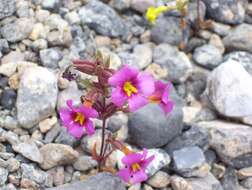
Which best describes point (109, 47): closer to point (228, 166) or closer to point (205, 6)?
point (205, 6)

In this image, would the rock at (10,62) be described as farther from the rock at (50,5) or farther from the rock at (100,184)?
the rock at (100,184)

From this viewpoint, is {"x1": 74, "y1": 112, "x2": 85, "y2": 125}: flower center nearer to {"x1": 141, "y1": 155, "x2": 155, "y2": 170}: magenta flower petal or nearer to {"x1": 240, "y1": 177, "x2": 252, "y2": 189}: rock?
{"x1": 141, "y1": 155, "x2": 155, "y2": 170}: magenta flower petal

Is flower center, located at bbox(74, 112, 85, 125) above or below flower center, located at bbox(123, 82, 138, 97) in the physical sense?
below

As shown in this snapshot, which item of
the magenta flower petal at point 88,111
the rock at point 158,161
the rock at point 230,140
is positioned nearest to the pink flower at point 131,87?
the magenta flower petal at point 88,111

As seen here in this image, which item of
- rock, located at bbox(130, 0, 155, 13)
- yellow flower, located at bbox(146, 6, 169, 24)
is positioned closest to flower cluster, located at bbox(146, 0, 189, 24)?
yellow flower, located at bbox(146, 6, 169, 24)

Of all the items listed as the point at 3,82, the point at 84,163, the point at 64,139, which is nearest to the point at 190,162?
the point at 84,163
